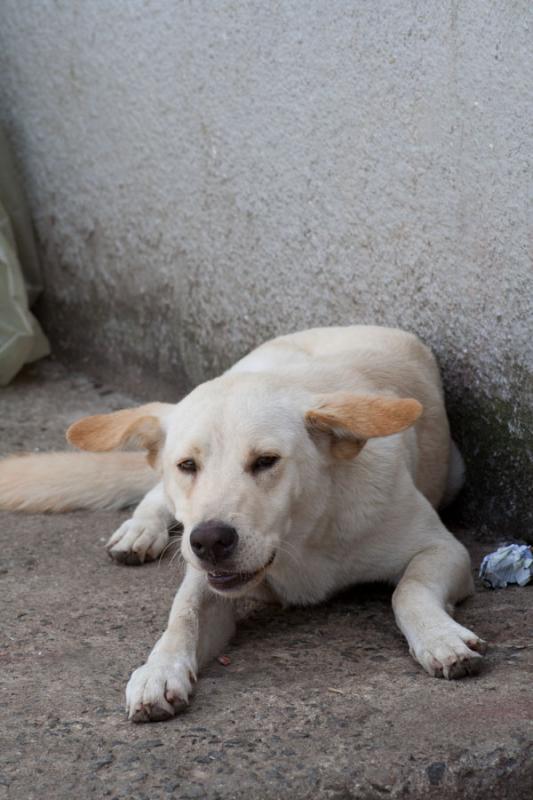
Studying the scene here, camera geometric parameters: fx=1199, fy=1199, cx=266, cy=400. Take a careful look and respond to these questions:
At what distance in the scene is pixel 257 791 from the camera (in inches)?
85.7

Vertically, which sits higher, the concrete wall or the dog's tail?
the concrete wall

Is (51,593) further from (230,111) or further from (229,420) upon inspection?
(230,111)

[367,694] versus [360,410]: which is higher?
[360,410]

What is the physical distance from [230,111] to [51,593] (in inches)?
75.6

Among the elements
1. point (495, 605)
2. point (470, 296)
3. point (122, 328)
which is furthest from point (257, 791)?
point (122, 328)

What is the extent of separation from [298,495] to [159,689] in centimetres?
55

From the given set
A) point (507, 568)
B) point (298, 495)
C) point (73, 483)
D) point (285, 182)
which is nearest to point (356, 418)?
point (298, 495)

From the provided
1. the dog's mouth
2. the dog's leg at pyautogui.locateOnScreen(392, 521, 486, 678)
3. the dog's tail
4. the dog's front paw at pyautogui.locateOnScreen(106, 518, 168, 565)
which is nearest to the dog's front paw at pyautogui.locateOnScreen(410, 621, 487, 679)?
the dog's leg at pyautogui.locateOnScreen(392, 521, 486, 678)

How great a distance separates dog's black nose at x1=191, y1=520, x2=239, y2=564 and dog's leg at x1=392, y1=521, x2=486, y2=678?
1.53 feet

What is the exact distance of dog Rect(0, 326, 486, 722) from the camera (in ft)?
8.53

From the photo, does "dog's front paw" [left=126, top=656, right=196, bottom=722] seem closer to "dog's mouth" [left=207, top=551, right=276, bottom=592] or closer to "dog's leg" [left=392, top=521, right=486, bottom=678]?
"dog's mouth" [left=207, top=551, right=276, bottom=592]

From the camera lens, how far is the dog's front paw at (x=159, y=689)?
246 cm

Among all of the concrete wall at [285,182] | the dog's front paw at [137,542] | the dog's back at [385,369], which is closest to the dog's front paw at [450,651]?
the dog's back at [385,369]

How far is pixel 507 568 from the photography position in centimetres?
320
